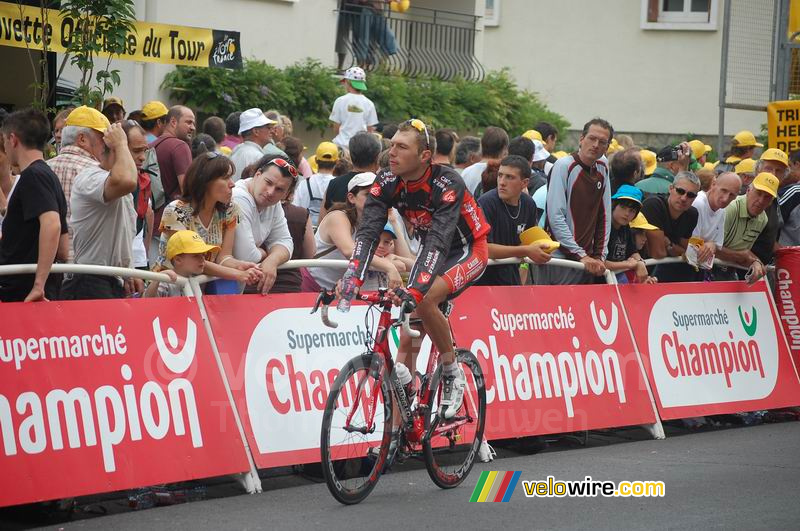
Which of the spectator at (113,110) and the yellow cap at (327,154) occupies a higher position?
the spectator at (113,110)

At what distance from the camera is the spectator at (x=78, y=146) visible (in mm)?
7992

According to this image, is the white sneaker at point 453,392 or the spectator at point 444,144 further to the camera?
the spectator at point 444,144

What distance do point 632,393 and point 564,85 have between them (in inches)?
838

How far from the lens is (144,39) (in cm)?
1277

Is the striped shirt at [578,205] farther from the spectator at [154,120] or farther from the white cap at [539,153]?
the spectator at [154,120]

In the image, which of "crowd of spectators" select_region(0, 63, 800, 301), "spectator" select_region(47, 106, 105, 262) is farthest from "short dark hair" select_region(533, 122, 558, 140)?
"spectator" select_region(47, 106, 105, 262)

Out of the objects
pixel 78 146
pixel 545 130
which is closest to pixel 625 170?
pixel 545 130

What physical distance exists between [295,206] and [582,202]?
247 cm

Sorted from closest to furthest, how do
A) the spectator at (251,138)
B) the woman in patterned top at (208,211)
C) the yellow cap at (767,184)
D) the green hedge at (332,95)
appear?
the woman in patterned top at (208,211)
the yellow cap at (767,184)
the spectator at (251,138)
the green hedge at (332,95)

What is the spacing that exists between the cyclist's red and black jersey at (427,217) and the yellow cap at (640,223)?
11.1 ft

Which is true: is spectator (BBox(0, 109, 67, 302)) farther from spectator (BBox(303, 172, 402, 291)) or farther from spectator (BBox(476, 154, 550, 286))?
spectator (BBox(476, 154, 550, 286))

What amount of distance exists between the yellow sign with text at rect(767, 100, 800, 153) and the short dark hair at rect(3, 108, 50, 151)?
32.5ft

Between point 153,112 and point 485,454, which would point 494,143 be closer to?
→ point 153,112

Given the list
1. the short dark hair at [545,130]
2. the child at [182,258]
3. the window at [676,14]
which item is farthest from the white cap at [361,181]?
the window at [676,14]
